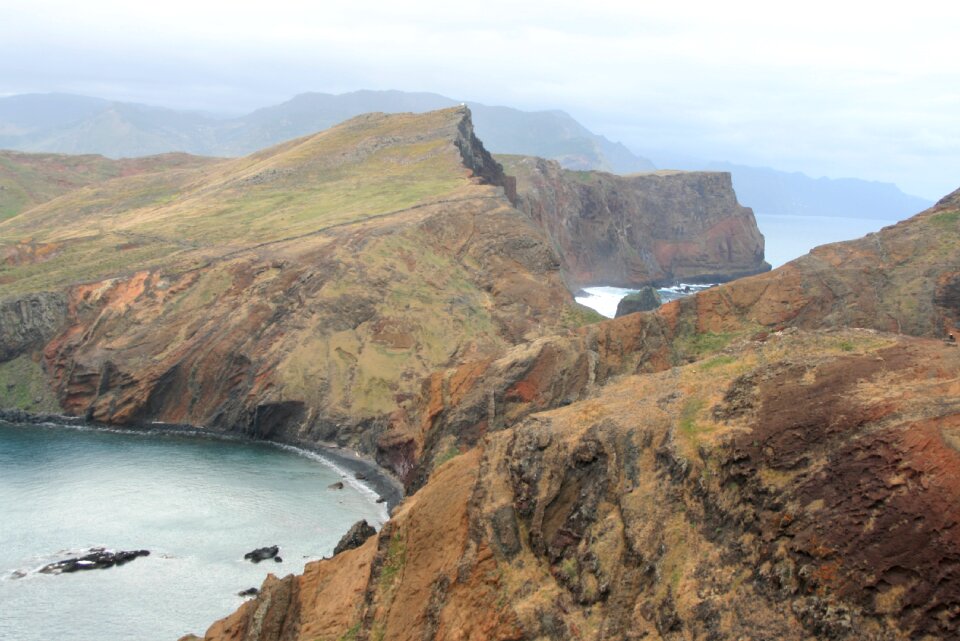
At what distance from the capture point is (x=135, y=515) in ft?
189

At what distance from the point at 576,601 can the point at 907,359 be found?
13.1m

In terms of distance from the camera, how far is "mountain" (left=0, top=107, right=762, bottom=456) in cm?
7994

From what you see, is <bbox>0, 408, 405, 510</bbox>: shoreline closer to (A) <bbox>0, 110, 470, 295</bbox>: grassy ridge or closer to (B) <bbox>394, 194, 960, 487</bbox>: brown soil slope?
(B) <bbox>394, 194, 960, 487</bbox>: brown soil slope

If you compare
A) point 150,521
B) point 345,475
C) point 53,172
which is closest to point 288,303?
point 345,475

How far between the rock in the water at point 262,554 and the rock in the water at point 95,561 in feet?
19.2

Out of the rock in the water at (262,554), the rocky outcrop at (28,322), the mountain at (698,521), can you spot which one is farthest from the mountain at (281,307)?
the mountain at (698,521)

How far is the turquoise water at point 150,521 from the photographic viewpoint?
44.2 m

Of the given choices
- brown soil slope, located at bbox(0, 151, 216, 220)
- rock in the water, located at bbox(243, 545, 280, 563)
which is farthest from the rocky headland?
brown soil slope, located at bbox(0, 151, 216, 220)

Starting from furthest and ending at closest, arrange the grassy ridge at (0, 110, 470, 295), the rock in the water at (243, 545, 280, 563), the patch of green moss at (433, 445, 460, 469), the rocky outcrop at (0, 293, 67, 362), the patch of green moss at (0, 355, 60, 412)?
the grassy ridge at (0, 110, 470, 295) < the rocky outcrop at (0, 293, 67, 362) < the patch of green moss at (0, 355, 60, 412) < the patch of green moss at (433, 445, 460, 469) < the rock in the water at (243, 545, 280, 563)

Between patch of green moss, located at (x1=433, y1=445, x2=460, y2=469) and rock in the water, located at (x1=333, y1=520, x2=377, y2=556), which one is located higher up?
patch of green moss, located at (x1=433, y1=445, x2=460, y2=469)

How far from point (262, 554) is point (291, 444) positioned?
25593 mm

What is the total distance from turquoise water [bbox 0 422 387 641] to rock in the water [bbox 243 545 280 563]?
0.48 meters

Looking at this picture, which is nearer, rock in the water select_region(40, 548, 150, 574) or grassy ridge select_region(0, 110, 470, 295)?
rock in the water select_region(40, 548, 150, 574)

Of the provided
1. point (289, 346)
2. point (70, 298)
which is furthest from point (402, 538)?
point (70, 298)
